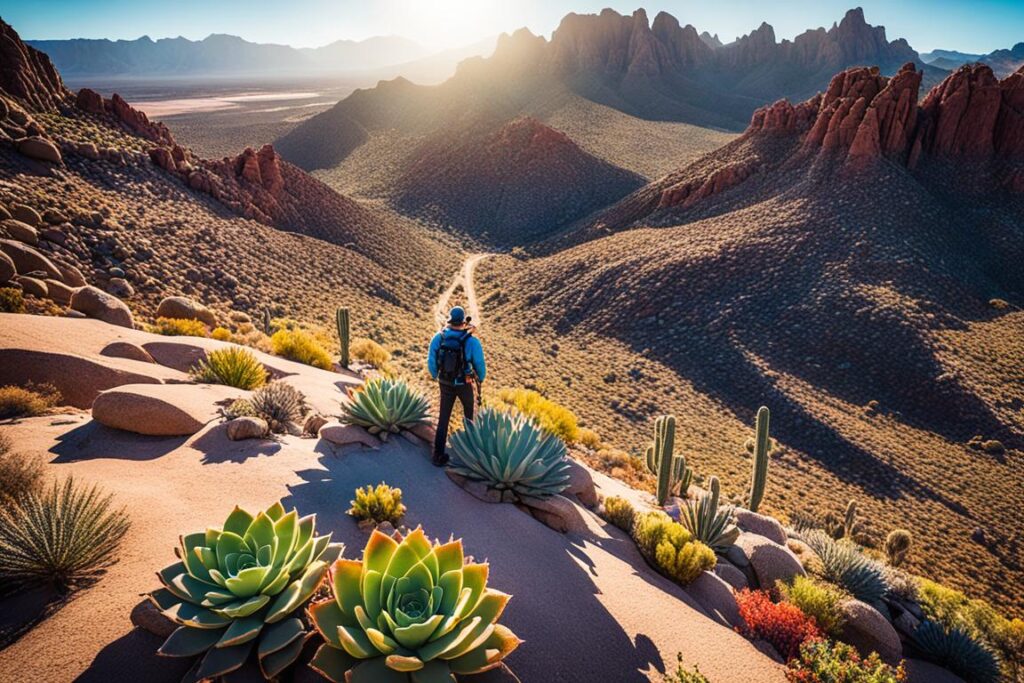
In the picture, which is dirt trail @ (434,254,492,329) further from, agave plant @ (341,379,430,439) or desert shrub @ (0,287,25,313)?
agave plant @ (341,379,430,439)

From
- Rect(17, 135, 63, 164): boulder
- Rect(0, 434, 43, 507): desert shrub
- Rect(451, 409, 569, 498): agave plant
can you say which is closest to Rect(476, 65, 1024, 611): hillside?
Rect(451, 409, 569, 498): agave plant

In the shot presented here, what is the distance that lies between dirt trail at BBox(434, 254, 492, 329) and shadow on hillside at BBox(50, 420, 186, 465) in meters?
19.7

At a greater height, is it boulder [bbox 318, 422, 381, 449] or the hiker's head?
the hiker's head

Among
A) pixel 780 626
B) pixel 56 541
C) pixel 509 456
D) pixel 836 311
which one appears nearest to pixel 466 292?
pixel 836 311

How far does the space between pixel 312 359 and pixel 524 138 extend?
49.6 metres

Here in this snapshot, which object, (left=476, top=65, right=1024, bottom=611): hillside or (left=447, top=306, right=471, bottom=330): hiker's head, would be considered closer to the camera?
(left=447, top=306, right=471, bottom=330): hiker's head

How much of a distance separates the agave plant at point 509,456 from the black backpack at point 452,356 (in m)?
0.69

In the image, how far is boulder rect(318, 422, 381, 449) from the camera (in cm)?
602

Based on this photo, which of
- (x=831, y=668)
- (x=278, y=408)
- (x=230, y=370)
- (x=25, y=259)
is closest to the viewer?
(x=831, y=668)

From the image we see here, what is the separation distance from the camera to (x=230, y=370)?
7766mm

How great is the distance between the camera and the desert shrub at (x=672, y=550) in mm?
5223

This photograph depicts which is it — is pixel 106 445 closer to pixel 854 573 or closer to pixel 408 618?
pixel 408 618

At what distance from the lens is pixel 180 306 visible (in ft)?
42.9

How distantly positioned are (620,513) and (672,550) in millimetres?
1055
